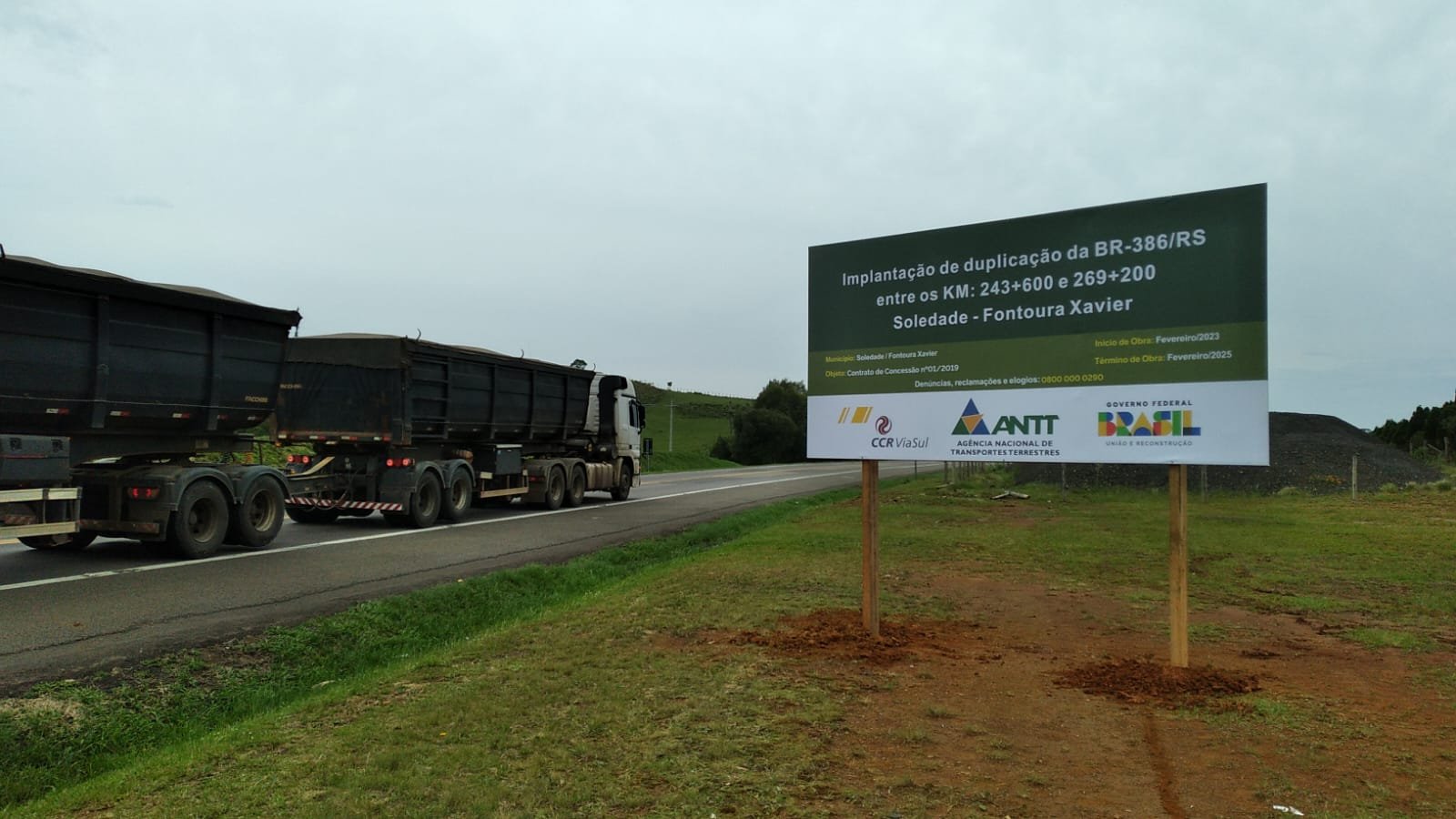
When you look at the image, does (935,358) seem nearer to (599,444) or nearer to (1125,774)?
(1125,774)

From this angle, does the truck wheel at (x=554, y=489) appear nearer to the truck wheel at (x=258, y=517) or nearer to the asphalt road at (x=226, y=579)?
the asphalt road at (x=226, y=579)

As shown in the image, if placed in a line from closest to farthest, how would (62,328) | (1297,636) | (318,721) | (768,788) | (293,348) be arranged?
(768,788) → (318,721) → (1297,636) → (62,328) → (293,348)

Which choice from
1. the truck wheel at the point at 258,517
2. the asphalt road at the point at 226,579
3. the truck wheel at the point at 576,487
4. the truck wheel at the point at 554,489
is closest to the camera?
the asphalt road at the point at 226,579

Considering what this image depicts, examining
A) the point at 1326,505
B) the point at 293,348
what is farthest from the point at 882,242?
the point at 1326,505

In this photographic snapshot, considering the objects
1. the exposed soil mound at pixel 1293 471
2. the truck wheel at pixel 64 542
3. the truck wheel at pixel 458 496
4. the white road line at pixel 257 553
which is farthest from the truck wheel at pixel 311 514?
the exposed soil mound at pixel 1293 471

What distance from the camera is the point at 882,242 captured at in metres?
7.76

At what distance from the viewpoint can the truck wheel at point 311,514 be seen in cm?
1608

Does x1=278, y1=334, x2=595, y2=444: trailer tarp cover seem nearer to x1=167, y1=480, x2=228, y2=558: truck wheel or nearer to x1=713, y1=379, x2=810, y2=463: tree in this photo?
x1=167, y1=480, x2=228, y2=558: truck wheel

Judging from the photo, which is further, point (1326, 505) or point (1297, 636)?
point (1326, 505)

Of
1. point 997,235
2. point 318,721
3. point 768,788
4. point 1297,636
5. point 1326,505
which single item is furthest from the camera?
point 1326,505

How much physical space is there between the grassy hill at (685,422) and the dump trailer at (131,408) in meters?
37.2

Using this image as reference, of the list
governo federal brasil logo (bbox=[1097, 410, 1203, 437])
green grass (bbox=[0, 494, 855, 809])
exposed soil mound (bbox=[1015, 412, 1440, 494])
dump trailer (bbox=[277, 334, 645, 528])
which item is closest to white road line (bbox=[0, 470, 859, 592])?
dump trailer (bbox=[277, 334, 645, 528])

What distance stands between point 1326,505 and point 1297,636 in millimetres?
19468

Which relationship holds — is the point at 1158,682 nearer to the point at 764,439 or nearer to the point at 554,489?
the point at 554,489
